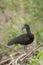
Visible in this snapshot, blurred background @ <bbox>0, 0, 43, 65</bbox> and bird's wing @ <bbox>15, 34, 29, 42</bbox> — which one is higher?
blurred background @ <bbox>0, 0, 43, 65</bbox>

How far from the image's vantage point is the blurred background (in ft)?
33.1

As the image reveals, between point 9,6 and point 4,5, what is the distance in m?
0.16

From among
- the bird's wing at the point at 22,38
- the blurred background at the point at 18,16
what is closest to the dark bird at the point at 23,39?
the bird's wing at the point at 22,38

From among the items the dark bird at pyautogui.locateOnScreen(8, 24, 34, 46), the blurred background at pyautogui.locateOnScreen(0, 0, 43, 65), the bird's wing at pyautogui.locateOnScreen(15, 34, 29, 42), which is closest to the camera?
the dark bird at pyautogui.locateOnScreen(8, 24, 34, 46)

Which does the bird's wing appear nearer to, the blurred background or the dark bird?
the dark bird

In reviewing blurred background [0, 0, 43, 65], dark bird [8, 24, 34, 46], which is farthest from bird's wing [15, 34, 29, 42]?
blurred background [0, 0, 43, 65]

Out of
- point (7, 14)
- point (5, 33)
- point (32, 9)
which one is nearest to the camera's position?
point (5, 33)

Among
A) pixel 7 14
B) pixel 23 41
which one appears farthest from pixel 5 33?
pixel 7 14

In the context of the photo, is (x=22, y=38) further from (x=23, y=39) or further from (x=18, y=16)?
(x=18, y=16)

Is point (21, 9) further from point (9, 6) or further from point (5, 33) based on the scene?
point (5, 33)

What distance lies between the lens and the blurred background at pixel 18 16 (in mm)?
10078

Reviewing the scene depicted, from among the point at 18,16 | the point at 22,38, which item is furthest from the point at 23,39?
the point at 18,16

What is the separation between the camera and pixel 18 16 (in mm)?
11266

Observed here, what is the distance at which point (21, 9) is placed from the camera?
11781mm
